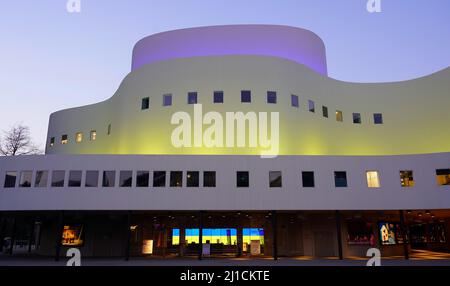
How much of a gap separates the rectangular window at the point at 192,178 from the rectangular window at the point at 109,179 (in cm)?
505

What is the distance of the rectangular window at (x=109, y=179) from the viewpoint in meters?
25.0

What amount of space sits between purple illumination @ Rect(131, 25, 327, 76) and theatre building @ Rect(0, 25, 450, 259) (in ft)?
0.34

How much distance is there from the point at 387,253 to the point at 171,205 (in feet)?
60.8

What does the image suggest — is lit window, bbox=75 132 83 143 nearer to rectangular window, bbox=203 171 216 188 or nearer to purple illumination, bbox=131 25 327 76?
purple illumination, bbox=131 25 327 76

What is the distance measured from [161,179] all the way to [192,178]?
7.01ft

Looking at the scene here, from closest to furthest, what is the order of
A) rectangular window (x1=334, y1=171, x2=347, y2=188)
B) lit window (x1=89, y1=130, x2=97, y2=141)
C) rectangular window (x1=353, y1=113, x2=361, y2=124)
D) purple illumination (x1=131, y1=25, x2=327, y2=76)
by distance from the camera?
1. rectangular window (x1=334, y1=171, x2=347, y2=188)
2. purple illumination (x1=131, y1=25, x2=327, y2=76)
3. rectangular window (x1=353, y1=113, x2=361, y2=124)
4. lit window (x1=89, y1=130, x2=97, y2=141)

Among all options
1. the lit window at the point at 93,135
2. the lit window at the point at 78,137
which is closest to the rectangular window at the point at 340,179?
the lit window at the point at 93,135

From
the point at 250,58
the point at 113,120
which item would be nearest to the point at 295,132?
the point at 250,58

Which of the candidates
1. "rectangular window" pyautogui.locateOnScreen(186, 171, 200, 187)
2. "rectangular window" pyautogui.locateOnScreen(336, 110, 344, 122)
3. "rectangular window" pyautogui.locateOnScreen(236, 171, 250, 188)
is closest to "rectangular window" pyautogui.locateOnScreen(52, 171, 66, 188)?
"rectangular window" pyautogui.locateOnScreen(186, 171, 200, 187)

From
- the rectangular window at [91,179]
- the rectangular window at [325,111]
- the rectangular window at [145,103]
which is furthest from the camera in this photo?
the rectangular window at [325,111]

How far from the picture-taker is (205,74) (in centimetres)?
3055

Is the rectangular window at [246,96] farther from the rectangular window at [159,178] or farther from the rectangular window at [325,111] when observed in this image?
the rectangular window at [159,178]

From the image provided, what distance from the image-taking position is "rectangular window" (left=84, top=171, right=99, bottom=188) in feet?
81.9

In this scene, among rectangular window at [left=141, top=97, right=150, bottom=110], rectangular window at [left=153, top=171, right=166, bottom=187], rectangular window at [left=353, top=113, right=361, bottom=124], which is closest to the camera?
rectangular window at [left=153, top=171, right=166, bottom=187]
